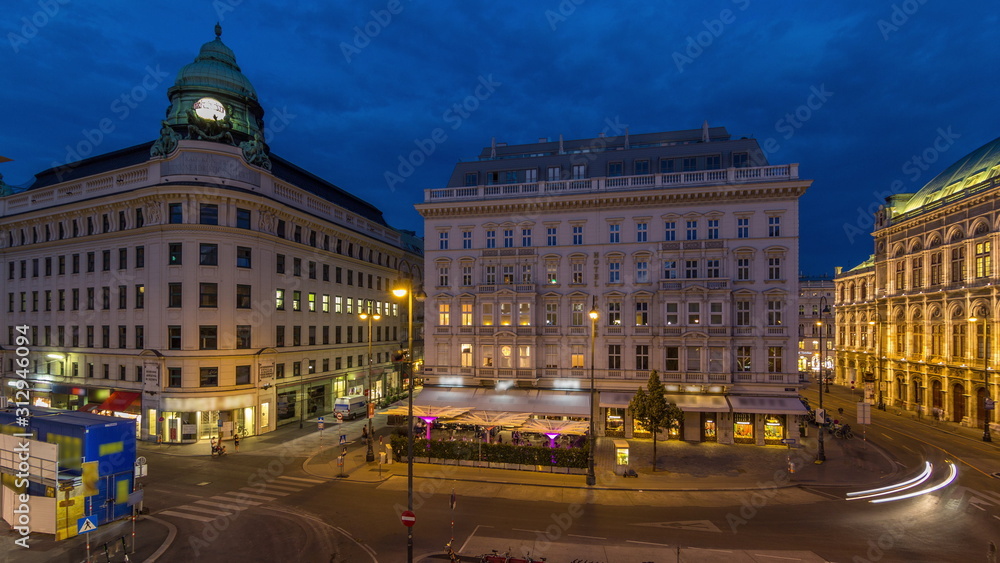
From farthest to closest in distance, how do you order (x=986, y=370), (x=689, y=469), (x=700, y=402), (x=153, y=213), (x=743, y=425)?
(x=986, y=370) → (x=153, y=213) → (x=743, y=425) → (x=700, y=402) → (x=689, y=469)

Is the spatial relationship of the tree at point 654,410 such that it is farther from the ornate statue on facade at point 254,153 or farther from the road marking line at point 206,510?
the ornate statue on facade at point 254,153

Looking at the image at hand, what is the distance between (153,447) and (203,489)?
1239 centimetres

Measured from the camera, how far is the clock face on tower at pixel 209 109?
39.6 metres

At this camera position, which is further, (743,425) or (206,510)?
(743,425)

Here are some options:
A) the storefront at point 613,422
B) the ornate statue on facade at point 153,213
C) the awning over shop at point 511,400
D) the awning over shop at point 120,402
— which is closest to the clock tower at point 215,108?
the ornate statue on facade at point 153,213

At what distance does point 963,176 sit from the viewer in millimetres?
45688

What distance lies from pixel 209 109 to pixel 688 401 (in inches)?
1671

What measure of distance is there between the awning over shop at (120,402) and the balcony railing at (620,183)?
1012 inches

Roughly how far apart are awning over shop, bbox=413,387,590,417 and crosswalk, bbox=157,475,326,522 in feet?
34.0

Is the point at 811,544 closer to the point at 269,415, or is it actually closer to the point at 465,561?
the point at 465,561

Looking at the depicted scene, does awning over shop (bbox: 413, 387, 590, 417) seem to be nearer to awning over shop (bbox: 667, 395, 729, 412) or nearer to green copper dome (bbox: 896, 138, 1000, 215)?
awning over shop (bbox: 667, 395, 729, 412)

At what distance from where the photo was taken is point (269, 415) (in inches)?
1524

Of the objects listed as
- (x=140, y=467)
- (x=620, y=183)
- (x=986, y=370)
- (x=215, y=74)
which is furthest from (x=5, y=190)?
(x=986, y=370)

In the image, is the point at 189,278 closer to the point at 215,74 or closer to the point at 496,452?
the point at 215,74
